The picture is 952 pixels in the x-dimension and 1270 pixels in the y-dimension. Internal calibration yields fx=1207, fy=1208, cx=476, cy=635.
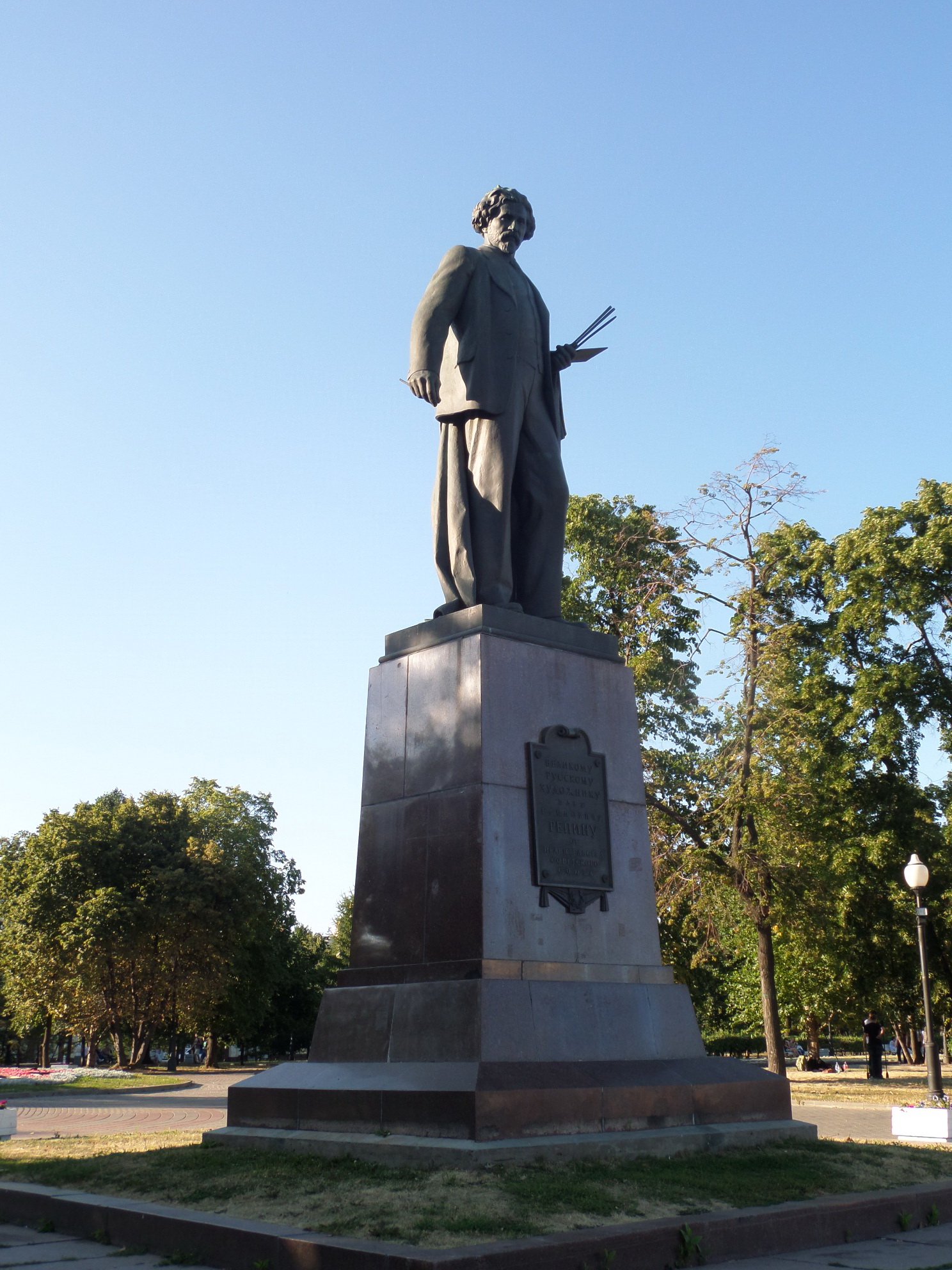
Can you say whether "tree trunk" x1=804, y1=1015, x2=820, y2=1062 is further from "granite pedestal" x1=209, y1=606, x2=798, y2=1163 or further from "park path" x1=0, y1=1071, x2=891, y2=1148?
"granite pedestal" x1=209, y1=606, x2=798, y2=1163

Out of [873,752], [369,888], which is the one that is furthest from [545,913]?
[873,752]

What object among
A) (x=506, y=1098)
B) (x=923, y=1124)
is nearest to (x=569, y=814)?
(x=506, y=1098)

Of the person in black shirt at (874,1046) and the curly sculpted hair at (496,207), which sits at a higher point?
the curly sculpted hair at (496,207)

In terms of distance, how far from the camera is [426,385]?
394 inches

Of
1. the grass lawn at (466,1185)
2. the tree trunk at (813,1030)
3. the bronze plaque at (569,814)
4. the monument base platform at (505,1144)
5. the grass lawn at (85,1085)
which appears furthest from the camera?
the tree trunk at (813,1030)

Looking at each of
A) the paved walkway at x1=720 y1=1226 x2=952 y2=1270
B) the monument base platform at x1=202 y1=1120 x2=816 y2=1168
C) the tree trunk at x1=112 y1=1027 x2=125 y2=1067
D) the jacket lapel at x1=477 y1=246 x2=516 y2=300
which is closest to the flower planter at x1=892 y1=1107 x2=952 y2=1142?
the monument base platform at x1=202 y1=1120 x2=816 y2=1168

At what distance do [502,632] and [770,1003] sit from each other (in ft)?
63.6

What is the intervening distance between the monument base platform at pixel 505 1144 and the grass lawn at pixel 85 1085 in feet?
70.6

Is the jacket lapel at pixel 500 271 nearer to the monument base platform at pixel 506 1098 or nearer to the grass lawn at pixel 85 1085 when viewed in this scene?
the monument base platform at pixel 506 1098

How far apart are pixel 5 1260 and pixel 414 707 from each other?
4677 mm

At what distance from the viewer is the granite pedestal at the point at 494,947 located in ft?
24.7

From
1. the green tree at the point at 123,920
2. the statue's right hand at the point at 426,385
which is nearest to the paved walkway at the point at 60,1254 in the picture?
the statue's right hand at the point at 426,385

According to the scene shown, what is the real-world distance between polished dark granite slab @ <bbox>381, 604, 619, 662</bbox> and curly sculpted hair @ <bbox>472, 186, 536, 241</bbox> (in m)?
3.74

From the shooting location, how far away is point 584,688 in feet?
→ 31.4
